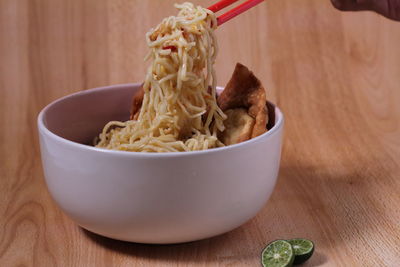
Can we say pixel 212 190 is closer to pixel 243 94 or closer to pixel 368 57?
pixel 243 94

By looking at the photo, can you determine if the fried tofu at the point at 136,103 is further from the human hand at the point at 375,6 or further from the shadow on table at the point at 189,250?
the human hand at the point at 375,6

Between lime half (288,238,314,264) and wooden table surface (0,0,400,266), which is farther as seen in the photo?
wooden table surface (0,0,400,266)

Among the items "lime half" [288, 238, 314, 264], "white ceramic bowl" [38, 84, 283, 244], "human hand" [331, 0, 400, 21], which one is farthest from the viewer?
"human hand" [331, 0, 400, 21]

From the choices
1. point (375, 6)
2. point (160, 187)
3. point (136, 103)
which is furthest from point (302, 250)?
point (375, 6)

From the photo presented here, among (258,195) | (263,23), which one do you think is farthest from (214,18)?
(263,23)

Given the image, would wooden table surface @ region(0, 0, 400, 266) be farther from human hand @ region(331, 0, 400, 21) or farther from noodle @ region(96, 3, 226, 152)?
human hand @ region(331, 0, 400, 21)

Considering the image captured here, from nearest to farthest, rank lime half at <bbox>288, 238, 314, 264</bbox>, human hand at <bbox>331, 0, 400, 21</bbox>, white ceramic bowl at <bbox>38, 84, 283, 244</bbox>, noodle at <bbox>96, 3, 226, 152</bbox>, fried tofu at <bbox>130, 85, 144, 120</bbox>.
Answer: white ceramic bowl at <bbox>38, 84, 283, 244</bbox> < lime half at <bbox>288, 238, 314, 264</bbox> < noodle at <bbox>96, 3, 226, 152</bbox> < fried tofu at <bbox>130, 85, 144, 120</bbox> < human hand at <bbox>331, 0, 400, 21</bbox>

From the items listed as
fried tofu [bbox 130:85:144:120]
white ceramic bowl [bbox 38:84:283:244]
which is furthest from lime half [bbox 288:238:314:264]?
fried tofu [bbox 130:85:144:120]

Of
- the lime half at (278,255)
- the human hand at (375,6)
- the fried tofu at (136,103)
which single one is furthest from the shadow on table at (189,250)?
the human hand at (375,6)
